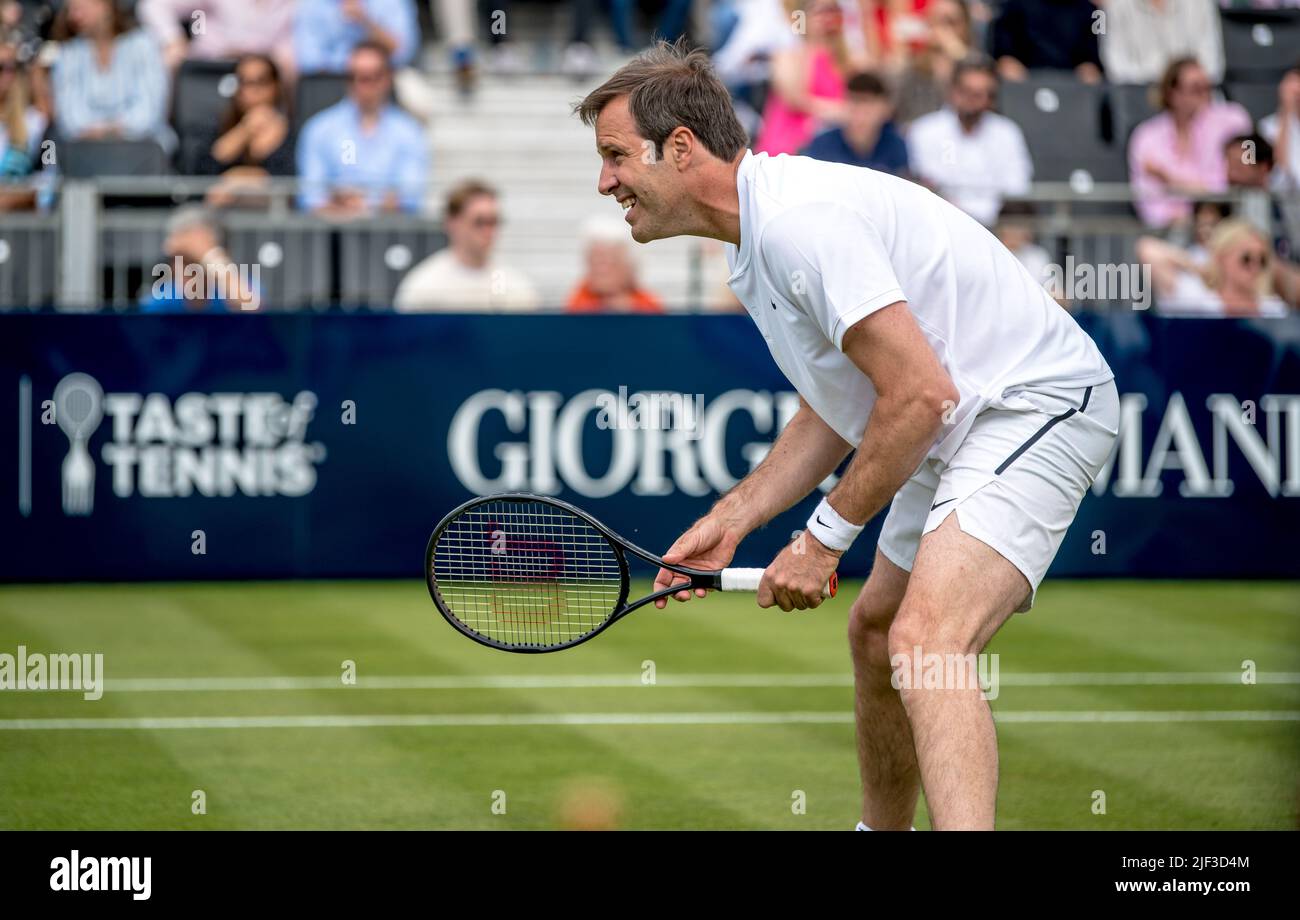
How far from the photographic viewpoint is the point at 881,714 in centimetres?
510

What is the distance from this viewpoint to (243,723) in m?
7.60

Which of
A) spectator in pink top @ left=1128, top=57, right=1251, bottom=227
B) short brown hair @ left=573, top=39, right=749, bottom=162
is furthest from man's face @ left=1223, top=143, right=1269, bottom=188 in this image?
short brown hair @ left=573, top=39, right=749, bottom=162

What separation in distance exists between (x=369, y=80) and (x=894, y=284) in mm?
8793

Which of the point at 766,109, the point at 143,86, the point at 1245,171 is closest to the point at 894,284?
the point at 1245,171

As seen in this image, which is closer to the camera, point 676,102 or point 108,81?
point 676,102

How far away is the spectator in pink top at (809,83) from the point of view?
1330cm

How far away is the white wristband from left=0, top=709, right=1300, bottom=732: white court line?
3253 mm

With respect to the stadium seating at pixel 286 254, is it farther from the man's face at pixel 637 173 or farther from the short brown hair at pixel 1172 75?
the man's face at pixel 637 173

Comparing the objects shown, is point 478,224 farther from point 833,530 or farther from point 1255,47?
point 1255,47

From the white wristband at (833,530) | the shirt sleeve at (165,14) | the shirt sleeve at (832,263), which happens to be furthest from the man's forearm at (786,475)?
the shirt sleeve at (165,14)

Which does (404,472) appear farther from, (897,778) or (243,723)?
(897,778)

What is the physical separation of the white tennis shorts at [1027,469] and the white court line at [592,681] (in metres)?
3.79

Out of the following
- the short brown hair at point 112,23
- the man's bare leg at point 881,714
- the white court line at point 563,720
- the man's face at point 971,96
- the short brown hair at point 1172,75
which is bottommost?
the white court line at point 563,720

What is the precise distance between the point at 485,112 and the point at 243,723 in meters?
8.39
